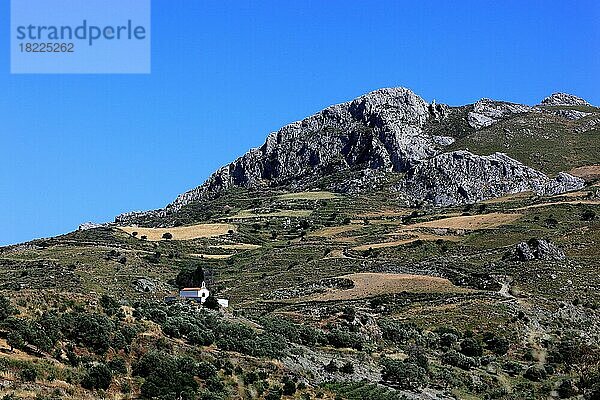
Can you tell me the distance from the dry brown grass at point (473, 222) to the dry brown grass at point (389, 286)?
38003 millimetres

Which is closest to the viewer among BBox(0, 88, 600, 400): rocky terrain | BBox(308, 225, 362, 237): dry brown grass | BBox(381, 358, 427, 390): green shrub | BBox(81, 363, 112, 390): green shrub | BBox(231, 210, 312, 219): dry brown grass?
BBox(81, 363, 112, 390): green shrub

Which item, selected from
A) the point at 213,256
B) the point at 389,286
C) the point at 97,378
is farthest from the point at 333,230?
the point at 97,378

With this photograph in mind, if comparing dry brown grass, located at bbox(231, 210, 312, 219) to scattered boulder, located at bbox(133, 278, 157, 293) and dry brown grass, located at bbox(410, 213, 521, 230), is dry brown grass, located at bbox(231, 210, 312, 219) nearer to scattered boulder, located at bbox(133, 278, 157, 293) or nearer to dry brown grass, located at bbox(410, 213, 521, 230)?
dry brown grass, located at bbox(410, 213, 521, 230)

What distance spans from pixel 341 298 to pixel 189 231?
247 ft

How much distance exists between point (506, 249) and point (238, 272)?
143 feet

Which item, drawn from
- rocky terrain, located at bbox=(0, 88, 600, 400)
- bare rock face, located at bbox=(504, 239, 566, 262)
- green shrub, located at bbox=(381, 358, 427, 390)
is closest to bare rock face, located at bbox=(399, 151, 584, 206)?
rocky terrain, located at bbox=(0, 88, 600, 400)

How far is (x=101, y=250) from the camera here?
134 meters

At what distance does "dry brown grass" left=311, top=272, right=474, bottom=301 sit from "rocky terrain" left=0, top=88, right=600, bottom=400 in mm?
415

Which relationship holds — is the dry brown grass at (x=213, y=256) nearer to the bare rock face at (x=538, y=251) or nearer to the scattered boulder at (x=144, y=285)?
the scattered boulder at (x=144, y=285)

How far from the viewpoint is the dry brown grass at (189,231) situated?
159 meters

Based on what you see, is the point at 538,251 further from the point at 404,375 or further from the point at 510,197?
the point at 510,197

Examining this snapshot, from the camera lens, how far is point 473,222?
14488 cm

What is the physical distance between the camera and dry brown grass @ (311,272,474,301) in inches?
3824

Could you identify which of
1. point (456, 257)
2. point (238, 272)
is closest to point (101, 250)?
point (238, 272)
